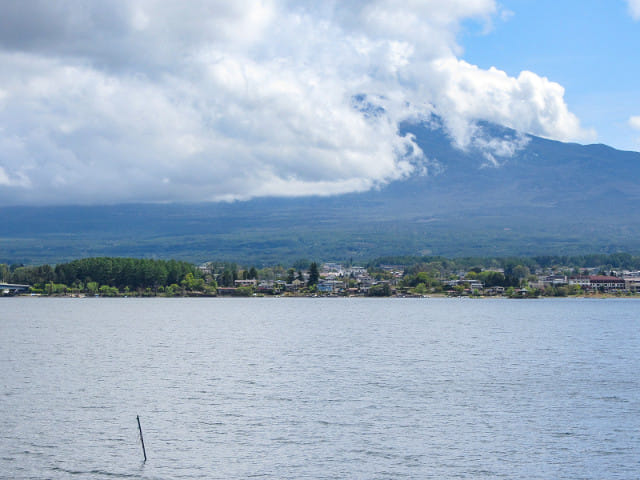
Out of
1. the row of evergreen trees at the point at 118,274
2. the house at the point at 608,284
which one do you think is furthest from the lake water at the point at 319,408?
the house at the point at 608,284

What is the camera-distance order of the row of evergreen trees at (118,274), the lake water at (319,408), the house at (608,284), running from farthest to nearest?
the house at (608,284), the row of evergreen trees at (118,274), the lake water at (319,408)

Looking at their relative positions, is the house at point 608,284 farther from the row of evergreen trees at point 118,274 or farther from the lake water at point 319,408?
the lake water at point 319,408

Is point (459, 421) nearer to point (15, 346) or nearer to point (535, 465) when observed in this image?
point (535, 465)

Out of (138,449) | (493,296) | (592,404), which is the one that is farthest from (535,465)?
(493,296)

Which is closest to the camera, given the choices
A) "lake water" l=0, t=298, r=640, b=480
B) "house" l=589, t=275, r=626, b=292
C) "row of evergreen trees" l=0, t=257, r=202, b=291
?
"lake water" l=0, t=298, r=640, b=480

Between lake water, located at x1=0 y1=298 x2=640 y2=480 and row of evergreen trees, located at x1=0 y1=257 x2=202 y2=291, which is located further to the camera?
row of evergreen trees, located at x1=0 y1=257 x2=202 y2=291

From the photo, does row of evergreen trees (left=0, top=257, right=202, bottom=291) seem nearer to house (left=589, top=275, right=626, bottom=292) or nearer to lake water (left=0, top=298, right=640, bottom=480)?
house (left=589, top=275, right=626, bottom=292)

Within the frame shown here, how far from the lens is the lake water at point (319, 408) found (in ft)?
86.1

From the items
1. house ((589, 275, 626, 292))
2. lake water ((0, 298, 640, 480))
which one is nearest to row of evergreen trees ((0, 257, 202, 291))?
house ((589, 275, 626, 292))

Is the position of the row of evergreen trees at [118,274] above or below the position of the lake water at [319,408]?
above

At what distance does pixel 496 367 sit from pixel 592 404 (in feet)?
41.3

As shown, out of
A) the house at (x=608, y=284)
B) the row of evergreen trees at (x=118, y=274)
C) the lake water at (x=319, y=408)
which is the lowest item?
the lake water at (x=319, y=408)

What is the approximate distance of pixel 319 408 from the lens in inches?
1368

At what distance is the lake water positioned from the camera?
2625 centimetres
